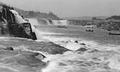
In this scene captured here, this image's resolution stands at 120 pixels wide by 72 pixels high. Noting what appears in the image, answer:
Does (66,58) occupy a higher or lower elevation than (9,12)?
lower

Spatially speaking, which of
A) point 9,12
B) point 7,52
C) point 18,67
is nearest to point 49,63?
point 18,67

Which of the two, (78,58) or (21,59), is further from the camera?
(78,58)

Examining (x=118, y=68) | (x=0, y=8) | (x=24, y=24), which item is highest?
(x=0, y=8)

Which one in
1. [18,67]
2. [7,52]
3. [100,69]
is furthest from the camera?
[7,52]

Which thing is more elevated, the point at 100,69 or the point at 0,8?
the point at 0,8

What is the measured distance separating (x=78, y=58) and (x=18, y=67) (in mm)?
7839

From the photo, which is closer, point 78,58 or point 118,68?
point 118,68

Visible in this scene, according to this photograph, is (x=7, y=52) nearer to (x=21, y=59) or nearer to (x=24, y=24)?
(x=21, y=59)

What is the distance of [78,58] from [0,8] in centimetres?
2125

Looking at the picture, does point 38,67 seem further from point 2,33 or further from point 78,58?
point 2,33

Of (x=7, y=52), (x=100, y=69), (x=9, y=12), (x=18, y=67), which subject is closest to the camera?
(x=18, y=67)

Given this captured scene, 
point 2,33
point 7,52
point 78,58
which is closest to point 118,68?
point 78,58

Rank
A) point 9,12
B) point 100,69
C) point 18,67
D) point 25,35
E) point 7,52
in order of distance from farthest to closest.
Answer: point 9,12 < point 25,35 < point 7,52 < point 100,69 < point 18,67

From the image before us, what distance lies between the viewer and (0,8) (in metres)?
39.7
